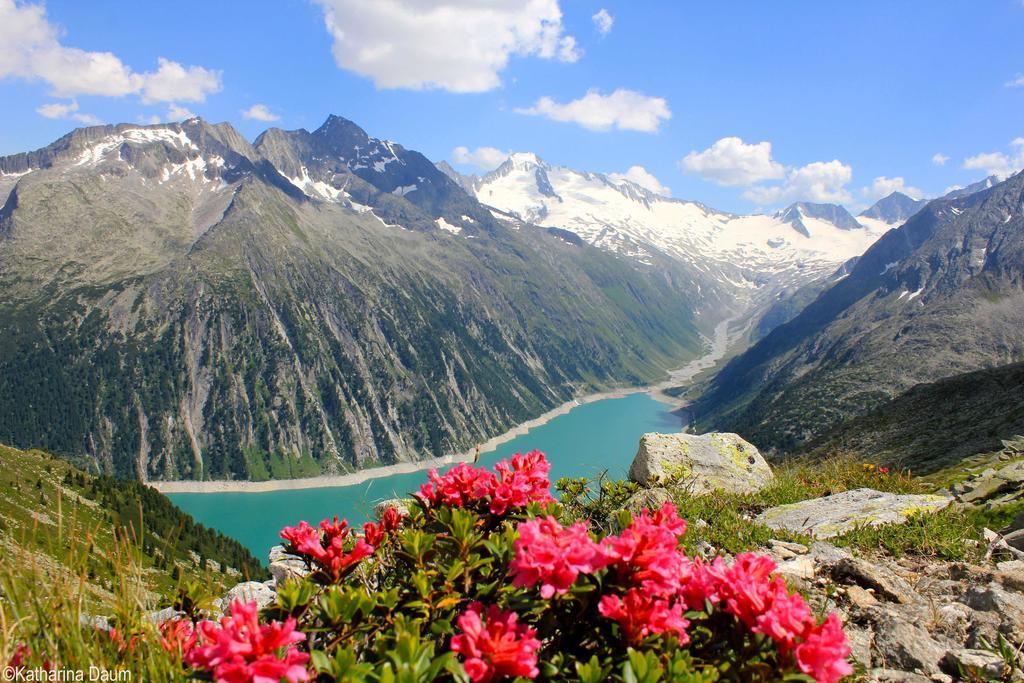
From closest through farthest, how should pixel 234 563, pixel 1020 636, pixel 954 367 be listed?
pixel 1020 636 → pixel 234 563 → pixel 954 367

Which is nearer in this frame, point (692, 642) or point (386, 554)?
point (692, 642)

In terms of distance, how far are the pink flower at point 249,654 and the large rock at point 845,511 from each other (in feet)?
28.8

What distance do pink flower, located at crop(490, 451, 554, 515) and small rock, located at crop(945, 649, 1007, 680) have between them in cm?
404

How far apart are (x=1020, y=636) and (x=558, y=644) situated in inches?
213

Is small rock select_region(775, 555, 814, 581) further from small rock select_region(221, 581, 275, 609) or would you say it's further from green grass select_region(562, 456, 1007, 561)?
small rock select_region(221, 581, 275, 609)

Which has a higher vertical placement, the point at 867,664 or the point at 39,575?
the point at 39,575

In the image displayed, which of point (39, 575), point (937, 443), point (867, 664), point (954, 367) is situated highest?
point (39, 575)

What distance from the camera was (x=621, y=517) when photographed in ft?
16.2

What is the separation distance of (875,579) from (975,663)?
154 cm

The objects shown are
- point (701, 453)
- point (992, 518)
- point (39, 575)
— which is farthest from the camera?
point (701, 453)

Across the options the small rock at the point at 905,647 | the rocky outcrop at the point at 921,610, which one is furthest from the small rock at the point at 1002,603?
the small rock at the point at 905,647

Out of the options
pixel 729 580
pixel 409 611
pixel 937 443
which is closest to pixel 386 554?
pixel 409 611

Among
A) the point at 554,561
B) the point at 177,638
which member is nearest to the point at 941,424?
the point at 554,561

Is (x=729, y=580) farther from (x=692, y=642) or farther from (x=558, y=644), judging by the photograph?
(x=558, y=644)
